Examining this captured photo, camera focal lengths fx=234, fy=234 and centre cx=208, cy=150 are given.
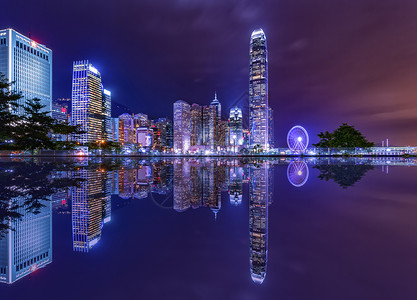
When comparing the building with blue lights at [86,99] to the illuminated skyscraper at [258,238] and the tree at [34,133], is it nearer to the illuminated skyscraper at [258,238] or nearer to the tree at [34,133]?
the tree at [34,133]

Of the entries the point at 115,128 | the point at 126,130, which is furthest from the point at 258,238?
the point at 115,128

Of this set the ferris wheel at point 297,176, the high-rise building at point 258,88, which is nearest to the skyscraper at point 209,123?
→ the high-rise building at point 258,88

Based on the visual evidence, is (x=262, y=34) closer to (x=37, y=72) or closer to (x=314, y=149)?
(x=314, y=149)

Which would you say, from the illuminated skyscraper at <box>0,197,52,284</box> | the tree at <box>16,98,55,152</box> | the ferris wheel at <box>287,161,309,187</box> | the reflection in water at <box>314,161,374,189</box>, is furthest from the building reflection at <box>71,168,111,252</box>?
the tree at <box>16,98,55,152</box>

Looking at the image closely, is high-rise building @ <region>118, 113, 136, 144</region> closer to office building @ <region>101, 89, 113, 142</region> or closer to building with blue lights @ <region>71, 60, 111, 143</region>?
office building @ <region>101, 89, 113, 142</region>

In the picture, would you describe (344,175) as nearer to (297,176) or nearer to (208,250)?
(297,176)

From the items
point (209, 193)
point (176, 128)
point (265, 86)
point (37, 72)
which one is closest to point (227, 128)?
point (176, 128)
